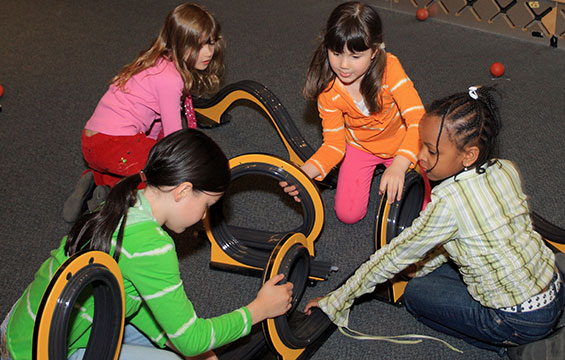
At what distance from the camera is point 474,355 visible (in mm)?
1658

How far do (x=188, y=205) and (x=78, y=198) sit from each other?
102 cm

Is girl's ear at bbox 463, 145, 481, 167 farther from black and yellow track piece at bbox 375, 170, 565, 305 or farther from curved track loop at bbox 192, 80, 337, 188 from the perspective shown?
curved track loop at bbox 192, 80, 337, 188

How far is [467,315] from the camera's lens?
1572mm

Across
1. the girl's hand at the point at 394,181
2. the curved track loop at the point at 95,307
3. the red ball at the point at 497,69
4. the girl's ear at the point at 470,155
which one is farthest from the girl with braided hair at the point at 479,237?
the red ball at the point at 497,69

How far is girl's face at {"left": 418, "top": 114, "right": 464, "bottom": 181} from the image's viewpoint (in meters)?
1.36

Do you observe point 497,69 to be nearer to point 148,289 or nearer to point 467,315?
point 467,315

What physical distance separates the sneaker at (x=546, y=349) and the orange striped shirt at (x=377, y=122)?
663 mm

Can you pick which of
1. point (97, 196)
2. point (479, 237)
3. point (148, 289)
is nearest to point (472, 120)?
point (479, 237)

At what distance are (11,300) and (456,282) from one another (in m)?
1.39

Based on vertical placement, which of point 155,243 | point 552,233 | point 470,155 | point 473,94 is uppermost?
point 473,94

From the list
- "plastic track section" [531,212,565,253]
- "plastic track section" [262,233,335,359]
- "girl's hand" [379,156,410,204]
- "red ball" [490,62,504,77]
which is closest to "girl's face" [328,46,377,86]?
"girl's hand" [379,156,410,204]

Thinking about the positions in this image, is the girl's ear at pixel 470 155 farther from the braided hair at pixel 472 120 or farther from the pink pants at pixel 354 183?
the pink pants at pixel 354 183

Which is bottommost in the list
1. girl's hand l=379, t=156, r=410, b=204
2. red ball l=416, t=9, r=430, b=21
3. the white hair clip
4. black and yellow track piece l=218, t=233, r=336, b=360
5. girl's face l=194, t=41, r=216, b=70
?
black and yellow track piece l=218, t=233, r=336, b=360

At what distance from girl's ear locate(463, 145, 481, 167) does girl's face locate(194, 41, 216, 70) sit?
3.33ft
